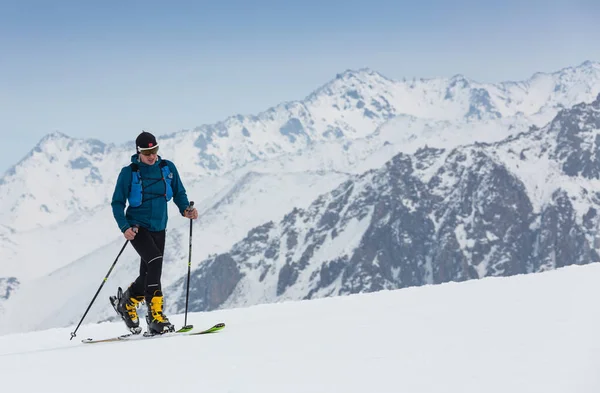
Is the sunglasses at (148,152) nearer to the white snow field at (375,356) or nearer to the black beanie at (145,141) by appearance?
the black beanie at (145,141)

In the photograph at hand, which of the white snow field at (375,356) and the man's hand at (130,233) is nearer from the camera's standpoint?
the white snow field at (375,356)

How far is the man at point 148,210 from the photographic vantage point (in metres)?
10.7

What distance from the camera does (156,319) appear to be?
11.2 meters

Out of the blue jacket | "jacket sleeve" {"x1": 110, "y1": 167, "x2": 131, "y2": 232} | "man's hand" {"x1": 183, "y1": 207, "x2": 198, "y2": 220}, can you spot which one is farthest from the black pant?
"man's hand" {"x1": 183, "y1": 207, "x2": 198, "y2": 220}

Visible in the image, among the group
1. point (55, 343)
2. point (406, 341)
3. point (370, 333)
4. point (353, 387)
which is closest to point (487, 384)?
point (353, 387)

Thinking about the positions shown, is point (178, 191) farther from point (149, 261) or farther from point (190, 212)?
point (149, 261)

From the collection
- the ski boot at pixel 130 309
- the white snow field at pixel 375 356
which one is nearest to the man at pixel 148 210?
A: the ski boot at pixel 130 309

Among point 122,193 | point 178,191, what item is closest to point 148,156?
point 122,193

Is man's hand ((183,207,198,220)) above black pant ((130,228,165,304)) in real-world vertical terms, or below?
above

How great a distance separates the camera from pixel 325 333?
9.24 meters

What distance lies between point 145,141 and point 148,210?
1.10 metres

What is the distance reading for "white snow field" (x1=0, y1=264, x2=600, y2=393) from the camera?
6523mm

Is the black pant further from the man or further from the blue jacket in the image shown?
the blue jacket

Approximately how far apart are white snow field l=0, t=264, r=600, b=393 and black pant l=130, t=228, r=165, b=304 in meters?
1.42
